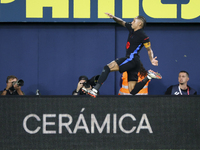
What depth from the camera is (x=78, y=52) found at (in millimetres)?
7312

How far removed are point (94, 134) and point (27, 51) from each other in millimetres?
4008

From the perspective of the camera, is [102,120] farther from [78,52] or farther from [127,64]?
[78,52]

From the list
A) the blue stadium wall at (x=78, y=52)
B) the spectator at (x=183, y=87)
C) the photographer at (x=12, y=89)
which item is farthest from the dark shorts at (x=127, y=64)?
the blue stadium wall at (x=78, y=52)

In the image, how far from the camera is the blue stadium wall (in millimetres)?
7297

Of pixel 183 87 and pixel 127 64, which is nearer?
pixel 127 64

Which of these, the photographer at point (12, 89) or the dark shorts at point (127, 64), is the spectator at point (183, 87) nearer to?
the dark shorts at point (127, 64)

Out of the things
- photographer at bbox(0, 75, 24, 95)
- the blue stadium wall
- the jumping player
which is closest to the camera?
the jumping player

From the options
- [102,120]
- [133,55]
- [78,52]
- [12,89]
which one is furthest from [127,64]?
[78,52]

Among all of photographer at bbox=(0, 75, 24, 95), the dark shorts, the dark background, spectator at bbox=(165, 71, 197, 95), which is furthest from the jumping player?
photographer at bbox=(0, 75, 24, 95)

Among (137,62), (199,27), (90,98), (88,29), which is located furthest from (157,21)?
(90,98)

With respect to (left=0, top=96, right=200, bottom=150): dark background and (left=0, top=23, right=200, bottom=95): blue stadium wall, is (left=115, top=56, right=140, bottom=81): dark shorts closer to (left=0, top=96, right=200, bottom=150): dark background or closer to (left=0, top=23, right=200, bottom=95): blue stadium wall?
(left=0, top=96, right=200, bottom=150): dark background

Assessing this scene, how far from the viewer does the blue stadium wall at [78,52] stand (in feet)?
23.9

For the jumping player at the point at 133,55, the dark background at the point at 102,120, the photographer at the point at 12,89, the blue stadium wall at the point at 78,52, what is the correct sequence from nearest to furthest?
the dark background at the point at 102,120 → the jumping player at the point at 133,55 → the photographer at the point at 12,89 → the blue stadium wall at the point at 78,52

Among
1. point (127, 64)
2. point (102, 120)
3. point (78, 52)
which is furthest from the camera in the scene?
point (78, 52)
